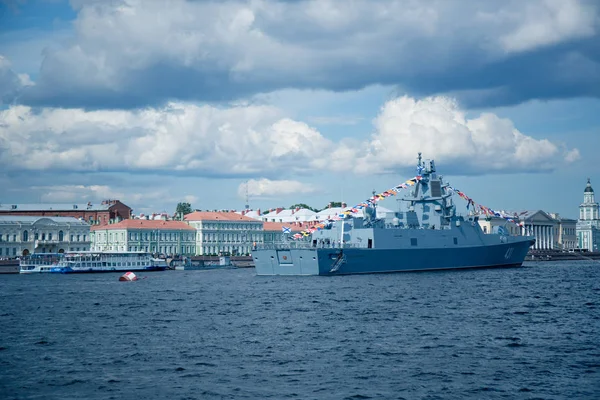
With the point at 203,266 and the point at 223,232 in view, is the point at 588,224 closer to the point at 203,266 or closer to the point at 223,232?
the point at 223,232

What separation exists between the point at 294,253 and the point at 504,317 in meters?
28.3

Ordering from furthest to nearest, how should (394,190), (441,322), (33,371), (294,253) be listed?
(394,190), (294,253), (441,322), (33,371)

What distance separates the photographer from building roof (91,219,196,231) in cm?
10825

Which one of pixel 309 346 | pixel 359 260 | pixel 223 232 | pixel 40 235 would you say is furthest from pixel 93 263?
pixel 309 346

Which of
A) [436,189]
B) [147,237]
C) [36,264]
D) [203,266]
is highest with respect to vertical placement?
[436,189]

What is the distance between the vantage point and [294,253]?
188ft

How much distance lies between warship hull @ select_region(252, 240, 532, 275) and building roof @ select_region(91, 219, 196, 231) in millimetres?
51179

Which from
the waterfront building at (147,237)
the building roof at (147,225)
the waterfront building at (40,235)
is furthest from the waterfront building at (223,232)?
the waterfront building at (40,235)

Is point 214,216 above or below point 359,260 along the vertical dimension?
above

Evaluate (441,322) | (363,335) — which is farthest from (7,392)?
(441,322)

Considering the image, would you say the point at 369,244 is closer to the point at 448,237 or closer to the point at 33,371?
the point at 448,237

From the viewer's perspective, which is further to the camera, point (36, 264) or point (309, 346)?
point (36, 264)

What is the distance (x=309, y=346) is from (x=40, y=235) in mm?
85849

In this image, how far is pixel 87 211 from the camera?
123 meters
